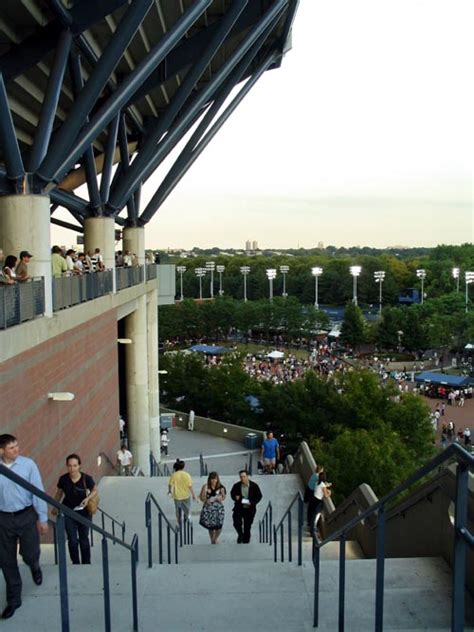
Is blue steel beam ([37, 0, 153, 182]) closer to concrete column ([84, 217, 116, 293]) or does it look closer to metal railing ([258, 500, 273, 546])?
metal railing ([258, 500, 273, 546])

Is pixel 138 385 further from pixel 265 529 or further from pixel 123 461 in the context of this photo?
pixel 265 529

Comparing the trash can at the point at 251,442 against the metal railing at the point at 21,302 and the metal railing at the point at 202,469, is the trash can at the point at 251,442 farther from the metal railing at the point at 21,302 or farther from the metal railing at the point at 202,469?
the metal railing at the point at 21,302

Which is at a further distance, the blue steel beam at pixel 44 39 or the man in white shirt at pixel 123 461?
the man in white shirt at pixel 123 461

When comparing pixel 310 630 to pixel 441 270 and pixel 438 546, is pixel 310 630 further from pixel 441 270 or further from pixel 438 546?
pixel 441 270

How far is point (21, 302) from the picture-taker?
9.52 m

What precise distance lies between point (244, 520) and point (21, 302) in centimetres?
432

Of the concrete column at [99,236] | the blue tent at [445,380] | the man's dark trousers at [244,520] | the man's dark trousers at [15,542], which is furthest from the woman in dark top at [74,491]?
the blue tent at [445,380]

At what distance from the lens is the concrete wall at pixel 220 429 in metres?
28.8

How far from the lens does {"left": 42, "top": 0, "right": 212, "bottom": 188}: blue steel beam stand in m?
11.2

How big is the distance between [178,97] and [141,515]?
31.9 feet

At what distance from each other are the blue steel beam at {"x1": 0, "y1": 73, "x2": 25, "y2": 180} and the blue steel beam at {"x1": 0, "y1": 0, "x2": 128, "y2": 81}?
2.65m

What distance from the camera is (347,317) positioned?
6531cm

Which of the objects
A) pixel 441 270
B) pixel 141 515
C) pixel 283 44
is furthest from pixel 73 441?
pixel 441 270

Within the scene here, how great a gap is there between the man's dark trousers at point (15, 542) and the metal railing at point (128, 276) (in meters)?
14.1
